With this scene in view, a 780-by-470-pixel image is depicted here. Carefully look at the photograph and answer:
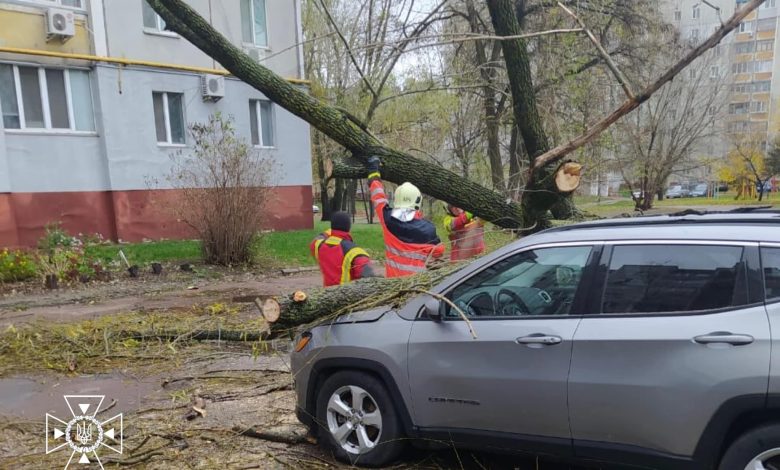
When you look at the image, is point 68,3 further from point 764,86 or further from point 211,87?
point 764,86

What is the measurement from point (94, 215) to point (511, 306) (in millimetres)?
14634

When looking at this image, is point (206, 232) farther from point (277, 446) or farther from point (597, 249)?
point (597, 249)

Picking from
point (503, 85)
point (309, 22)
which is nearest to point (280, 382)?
point (503, 85)

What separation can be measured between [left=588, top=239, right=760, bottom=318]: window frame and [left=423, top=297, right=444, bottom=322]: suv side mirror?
0.86 m

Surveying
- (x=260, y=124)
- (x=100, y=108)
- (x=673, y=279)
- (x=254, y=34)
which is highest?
(x=254, y=34)

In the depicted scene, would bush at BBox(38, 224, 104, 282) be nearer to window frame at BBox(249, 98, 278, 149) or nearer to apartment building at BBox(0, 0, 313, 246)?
apartment building at BBox(0, 0, 313, 246)

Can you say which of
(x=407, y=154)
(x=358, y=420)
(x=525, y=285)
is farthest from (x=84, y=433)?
(x=407, y=154)

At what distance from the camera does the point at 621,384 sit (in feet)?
8.84

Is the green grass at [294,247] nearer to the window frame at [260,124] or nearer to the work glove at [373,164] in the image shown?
the window frame at [260,124]

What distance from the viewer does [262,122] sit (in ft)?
61.7

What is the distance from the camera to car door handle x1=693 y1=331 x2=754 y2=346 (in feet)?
7.98

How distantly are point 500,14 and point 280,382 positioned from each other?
474 centimetres

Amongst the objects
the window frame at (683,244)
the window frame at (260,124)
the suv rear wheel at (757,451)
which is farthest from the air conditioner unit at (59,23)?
the suv rear wheel at (757,451)

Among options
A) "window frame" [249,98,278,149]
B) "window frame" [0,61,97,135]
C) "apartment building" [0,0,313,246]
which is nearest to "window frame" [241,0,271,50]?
"apartment building" [0,0,313,246]
